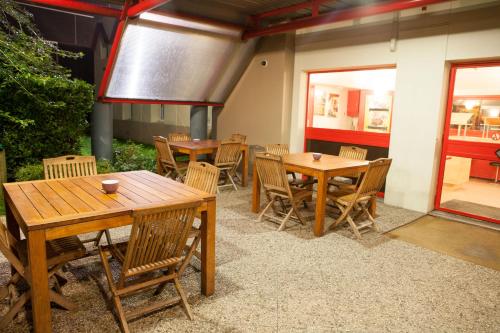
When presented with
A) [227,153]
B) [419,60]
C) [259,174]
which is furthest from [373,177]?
[227,153]

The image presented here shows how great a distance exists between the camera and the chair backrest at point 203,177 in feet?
10.6

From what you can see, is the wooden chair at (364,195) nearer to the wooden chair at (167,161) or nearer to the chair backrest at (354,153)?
the chair backrest at (354,153)

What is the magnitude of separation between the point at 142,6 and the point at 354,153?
384 centimetres

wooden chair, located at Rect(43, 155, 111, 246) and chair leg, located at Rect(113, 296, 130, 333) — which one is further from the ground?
wooden chair, located at Rect(43, 155, 111, 246)

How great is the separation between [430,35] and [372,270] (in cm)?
366

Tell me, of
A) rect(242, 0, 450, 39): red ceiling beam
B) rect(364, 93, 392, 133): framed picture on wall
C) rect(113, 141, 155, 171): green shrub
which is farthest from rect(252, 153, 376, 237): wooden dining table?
rect(113, 141, 155, 171): green shrub

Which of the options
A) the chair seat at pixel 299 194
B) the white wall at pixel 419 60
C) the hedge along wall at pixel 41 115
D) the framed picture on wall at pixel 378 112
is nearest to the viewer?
the chair seat at pixel 299 194

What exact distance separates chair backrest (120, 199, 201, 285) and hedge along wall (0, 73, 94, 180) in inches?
149

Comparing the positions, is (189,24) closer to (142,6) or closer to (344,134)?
(142,6)

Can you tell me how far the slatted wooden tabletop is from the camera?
2.24 metres

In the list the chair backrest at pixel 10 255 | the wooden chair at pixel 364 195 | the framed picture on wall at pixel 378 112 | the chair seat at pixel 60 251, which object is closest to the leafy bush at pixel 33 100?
the chair seat at pixel 60 251

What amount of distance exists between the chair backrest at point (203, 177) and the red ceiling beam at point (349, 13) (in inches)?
134

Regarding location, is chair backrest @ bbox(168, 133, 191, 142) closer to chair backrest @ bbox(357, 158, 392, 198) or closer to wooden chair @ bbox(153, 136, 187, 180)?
wooden chair @ bbox(153, 136, 187, 180)

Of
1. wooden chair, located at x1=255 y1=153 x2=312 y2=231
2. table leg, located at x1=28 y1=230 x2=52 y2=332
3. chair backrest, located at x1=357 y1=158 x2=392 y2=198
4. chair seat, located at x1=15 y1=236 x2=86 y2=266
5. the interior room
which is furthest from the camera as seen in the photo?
wooden chair, located at x1=255 y1=153 x2=312 y2=231
